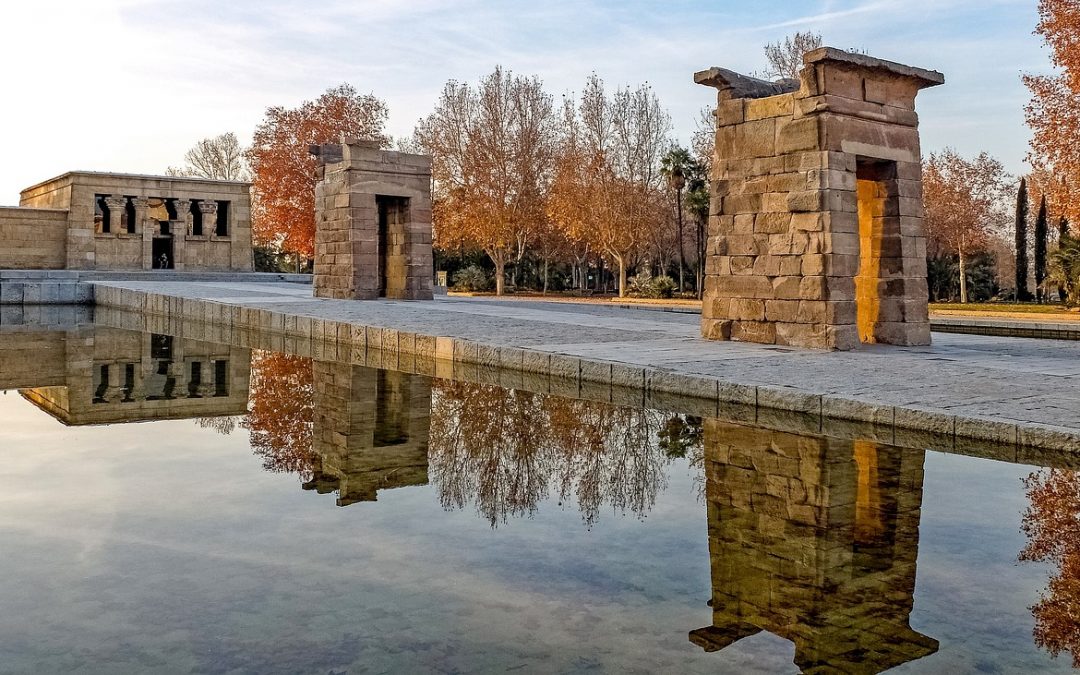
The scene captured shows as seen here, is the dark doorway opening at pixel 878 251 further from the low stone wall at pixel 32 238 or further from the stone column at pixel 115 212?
the low stone wall at pixel 32 238

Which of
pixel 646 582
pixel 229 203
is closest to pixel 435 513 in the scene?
pixel 646 582

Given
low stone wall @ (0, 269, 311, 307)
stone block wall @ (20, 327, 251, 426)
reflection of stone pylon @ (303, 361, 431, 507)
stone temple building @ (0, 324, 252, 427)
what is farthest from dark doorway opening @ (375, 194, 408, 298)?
reflection of stone pylon @ (303, 361, 431, 507)

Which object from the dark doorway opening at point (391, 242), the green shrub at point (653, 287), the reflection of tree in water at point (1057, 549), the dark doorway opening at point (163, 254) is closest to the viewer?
the reflection of tree in water at point (1057, 549)

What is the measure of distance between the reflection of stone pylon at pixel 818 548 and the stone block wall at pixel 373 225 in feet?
51.9

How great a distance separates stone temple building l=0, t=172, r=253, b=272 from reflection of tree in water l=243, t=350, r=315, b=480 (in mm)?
27406

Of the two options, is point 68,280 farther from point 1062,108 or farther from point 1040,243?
point 1040,243

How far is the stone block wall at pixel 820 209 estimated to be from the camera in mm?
10734

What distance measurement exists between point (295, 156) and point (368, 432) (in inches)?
1657

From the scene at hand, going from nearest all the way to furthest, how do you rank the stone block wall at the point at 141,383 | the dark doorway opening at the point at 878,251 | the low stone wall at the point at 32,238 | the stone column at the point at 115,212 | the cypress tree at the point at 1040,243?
the stone block wall at the point at 141,383
the dark doorway opening at the point at 878,251
the low stone wall at the point at 32,238
the stone column at the point at 115,212
the cypress tree at the point at 1040,243

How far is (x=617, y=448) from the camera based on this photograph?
239 inches

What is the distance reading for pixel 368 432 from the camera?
657 centimetres

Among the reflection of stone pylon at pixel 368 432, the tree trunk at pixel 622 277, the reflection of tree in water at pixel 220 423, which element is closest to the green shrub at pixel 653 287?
the tree trunk at pixel 622 277

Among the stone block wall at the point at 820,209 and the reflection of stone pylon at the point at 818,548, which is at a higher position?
the stone block wall at the point at 820,209

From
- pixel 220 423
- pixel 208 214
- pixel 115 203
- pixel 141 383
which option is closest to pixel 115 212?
pixel 115 203
